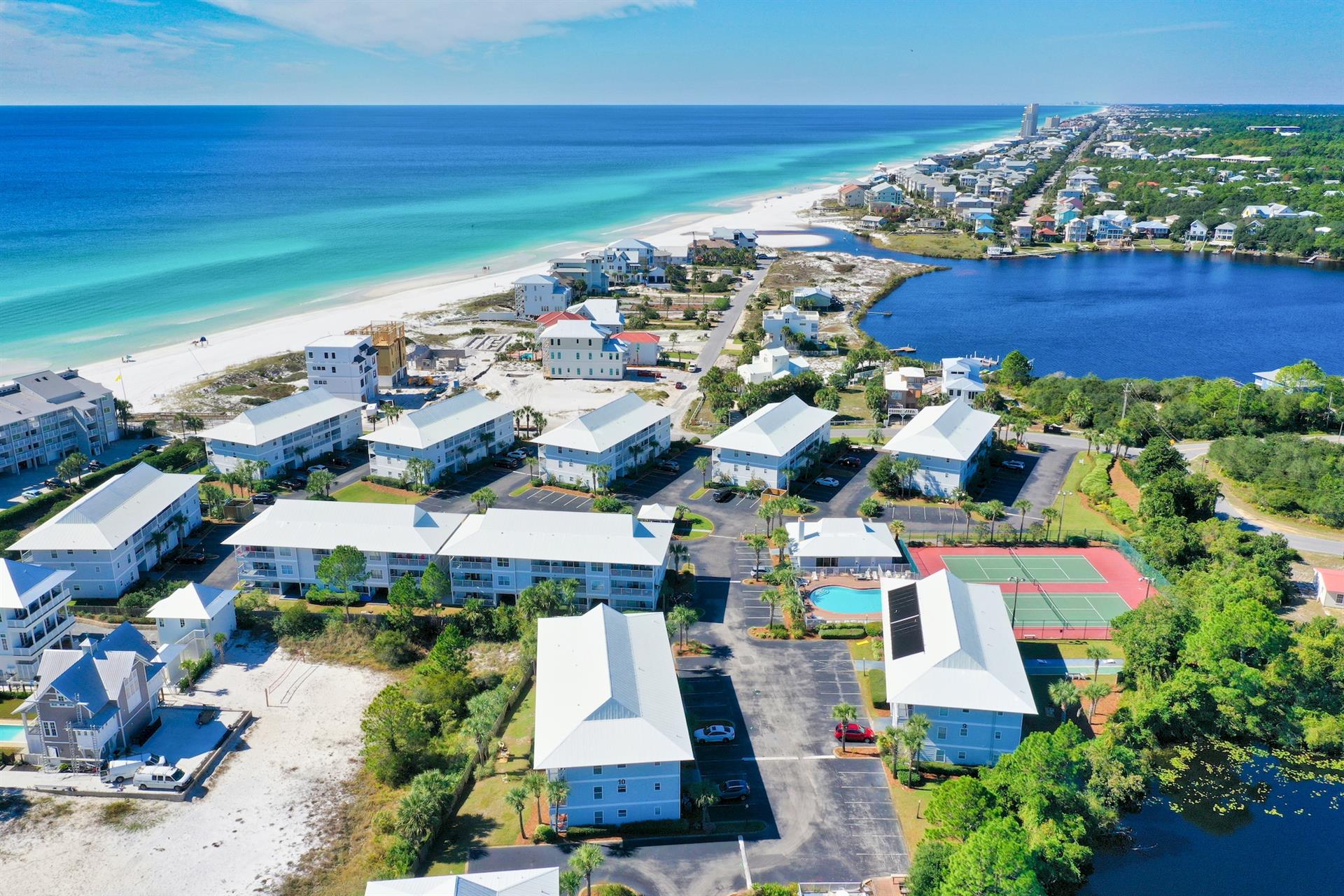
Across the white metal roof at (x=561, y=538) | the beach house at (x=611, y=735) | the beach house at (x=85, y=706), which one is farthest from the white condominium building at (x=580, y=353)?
the beach house at (x=85, y=706)

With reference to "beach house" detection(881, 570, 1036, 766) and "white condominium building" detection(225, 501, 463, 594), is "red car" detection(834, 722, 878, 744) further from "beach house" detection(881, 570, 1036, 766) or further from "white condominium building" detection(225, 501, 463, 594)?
"white condominium building" detection(225, 501, 463, 594)

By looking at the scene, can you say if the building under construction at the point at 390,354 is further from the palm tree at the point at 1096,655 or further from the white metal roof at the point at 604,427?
the palm tree at the point at 1096,655

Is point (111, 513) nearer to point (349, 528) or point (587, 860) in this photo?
point (349, 528)

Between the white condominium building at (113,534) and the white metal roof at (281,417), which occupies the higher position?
the white metal roof at (281,417)

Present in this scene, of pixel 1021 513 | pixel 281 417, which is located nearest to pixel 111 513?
pixel 281 417

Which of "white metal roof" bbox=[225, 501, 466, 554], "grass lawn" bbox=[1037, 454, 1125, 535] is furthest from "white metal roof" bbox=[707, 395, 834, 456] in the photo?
"white metal roof" bbox=[225, 501, 466, 554]

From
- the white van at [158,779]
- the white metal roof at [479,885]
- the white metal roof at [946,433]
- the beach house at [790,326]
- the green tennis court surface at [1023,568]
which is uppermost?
the beach house at [790,326]

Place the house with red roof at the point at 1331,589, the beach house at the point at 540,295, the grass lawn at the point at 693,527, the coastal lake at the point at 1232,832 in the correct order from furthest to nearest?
the beach house at the point at 540,295 → the grass lawn at the point at 693,527 → the house with red roof at the point at 1331,589 → the coastal lake at the point at 1232,832

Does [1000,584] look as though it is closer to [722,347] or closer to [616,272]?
[722,347]
